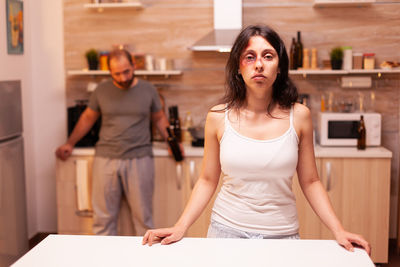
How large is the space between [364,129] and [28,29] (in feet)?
9.27

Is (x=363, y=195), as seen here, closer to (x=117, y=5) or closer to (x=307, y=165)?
(x=307, y=165)

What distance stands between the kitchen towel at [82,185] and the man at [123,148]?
0.14 metres

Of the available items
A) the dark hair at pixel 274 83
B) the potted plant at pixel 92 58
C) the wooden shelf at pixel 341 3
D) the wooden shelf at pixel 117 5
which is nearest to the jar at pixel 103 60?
the potted plant at pixel 92 58

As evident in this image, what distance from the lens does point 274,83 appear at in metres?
1.83

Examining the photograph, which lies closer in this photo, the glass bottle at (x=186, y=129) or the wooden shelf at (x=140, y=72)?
the wooden shelf at (x=140, y=72)

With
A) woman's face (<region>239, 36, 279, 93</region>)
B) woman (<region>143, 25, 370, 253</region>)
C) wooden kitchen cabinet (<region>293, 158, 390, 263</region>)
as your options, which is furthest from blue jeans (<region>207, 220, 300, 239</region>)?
wooden kitchen cabinet (<region>293, 158, 390, 263</region>)

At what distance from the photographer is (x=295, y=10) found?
13.4 feet

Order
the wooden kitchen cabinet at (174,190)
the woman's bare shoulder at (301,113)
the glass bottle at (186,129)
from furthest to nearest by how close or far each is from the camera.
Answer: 1. the glass bottle at (186,129)
2. the wooden kitchen cabinet at (174,190)
3. the woman's bare shoulder at (301,113)

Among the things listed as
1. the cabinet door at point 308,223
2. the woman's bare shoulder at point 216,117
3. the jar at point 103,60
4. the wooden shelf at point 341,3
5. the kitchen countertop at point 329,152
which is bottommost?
the cabinet door at point 308,223

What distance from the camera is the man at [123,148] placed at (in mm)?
3586

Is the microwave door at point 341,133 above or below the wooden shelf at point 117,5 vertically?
below

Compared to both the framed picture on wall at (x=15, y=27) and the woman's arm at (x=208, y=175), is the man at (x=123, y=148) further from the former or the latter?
the woman's arm at (x=208, y=175)

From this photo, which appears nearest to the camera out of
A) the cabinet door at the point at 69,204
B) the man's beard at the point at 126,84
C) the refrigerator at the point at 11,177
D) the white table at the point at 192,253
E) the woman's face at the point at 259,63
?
the white table at the point at 192,253

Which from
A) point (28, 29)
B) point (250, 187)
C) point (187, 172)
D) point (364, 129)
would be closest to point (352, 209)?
point (364, 129)
